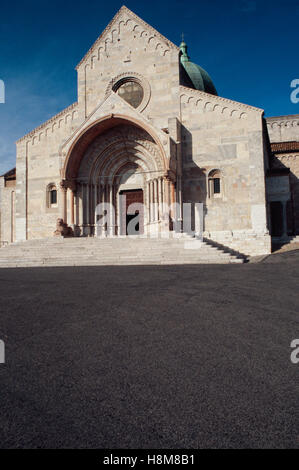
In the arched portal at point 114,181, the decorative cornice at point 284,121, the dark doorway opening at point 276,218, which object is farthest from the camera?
the decorative cornice at point 284,121

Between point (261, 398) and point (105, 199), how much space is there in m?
19.4

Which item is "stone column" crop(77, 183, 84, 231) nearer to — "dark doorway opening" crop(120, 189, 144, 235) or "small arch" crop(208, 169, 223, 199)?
"dark doorway opening" crop(120, 189, 144, 235)

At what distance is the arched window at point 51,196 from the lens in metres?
21.9

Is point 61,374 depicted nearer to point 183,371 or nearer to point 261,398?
point 183,371

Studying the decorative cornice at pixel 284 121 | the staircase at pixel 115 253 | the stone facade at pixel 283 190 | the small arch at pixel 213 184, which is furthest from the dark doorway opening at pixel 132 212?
the decorative cornice at pixel 284 121

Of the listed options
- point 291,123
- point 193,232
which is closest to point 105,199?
point 193,232

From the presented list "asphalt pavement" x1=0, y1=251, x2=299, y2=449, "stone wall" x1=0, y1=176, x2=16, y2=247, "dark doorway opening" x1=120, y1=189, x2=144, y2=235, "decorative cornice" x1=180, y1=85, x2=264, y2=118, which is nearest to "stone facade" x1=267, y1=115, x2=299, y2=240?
"decorative cornice" x1=180, y1=85, x2=264, y2=118

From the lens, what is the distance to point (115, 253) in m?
15.0

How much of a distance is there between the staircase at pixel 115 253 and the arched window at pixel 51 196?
5143 millimetres

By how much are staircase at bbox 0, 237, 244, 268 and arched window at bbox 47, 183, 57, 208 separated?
5143 millimetres

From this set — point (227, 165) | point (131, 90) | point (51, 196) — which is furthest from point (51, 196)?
point (227, 165)

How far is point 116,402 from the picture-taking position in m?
2.72

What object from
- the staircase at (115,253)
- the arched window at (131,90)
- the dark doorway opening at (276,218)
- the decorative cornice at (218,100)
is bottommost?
the staircase at (115,253)

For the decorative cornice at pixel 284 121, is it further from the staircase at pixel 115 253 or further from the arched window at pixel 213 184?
the staircase at pixel 115 253
